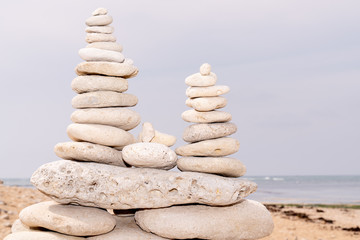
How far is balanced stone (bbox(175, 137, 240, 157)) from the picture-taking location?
7.69m

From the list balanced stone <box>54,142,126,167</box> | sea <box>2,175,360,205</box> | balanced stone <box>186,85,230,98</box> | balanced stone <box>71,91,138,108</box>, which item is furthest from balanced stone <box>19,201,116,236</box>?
sea <box>2,175,360,205</box>

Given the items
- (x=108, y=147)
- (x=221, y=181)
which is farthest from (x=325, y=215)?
(x=108, y=147)

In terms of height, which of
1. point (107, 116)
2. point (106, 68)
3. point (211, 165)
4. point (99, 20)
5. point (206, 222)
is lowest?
point (206, 222)

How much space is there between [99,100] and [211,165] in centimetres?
239

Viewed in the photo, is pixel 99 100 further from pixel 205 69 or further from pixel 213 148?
pixel 213 148

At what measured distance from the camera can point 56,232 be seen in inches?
290

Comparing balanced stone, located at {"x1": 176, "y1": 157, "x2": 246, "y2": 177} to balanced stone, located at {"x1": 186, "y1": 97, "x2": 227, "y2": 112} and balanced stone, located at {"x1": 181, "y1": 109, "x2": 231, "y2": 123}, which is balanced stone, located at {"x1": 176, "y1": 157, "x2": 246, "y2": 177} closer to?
balanced stone, located at {"x1": 181, "y1": 109, "x2": 231, "y2": 123}

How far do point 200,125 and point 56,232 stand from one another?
324 centimetres

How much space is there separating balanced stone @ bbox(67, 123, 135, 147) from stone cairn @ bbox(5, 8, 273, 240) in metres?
0.02

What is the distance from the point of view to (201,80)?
796cm

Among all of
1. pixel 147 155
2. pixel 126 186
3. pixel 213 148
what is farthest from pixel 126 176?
pixel 213 148

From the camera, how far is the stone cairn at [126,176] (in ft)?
23.5

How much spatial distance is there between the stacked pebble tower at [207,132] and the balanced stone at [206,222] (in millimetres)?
722

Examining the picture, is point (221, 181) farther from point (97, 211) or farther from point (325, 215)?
point (325, 215)
